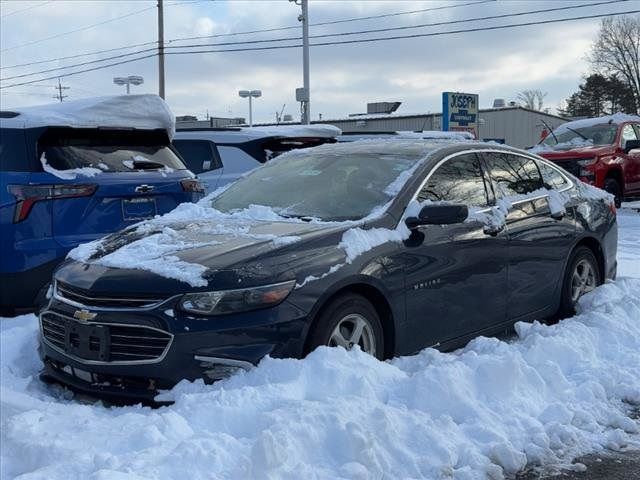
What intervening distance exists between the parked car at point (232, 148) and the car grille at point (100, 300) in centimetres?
476

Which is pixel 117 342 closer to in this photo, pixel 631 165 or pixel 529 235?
pixel 529 235

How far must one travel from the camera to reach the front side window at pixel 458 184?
479cm

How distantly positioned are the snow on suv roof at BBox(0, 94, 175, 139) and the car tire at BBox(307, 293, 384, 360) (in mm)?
2836

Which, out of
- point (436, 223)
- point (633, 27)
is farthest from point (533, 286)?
point (633, 27)

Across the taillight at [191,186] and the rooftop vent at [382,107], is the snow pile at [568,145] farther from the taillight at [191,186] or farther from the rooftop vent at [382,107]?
the rooftop vent at [382,107]

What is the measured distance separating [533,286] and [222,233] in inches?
96.0

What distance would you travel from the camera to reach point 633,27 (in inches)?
2330

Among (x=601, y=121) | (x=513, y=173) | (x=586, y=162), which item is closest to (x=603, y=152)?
(x=586, y=162)

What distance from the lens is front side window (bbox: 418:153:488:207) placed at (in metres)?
4.79

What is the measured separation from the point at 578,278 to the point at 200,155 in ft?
16.3

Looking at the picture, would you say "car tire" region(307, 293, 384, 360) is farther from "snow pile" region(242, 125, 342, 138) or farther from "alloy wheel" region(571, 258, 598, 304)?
"snow pile" region(242, 125, 342, 138)

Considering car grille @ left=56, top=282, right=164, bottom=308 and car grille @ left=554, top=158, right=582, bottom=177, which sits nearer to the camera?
car grille @ left=56, top=282, right=164, bottom=308

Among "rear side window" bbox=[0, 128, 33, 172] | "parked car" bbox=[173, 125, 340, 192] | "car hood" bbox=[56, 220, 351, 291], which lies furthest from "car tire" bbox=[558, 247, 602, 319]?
"rear side window" bbox=[0, 128, 33, 172]

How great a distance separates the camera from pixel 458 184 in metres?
5.04
